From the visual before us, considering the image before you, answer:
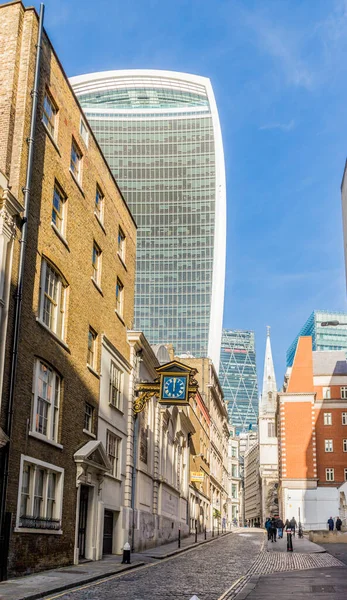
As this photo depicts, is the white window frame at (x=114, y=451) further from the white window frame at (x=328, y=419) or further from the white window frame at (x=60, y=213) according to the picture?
the white window frame at (x=328, y=419)

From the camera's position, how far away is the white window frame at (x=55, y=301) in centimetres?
2219

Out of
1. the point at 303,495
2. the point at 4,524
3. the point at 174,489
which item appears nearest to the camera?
the point at 4,524

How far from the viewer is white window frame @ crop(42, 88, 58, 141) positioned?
76.1ft

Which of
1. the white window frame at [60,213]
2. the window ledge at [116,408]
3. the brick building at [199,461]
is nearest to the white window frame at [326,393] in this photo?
the brick building at [199,461]

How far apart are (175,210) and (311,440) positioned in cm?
11234

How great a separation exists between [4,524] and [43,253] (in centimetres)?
825

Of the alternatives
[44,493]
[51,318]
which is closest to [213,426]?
[51,318]

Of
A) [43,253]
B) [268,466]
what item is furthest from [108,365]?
[268,466]

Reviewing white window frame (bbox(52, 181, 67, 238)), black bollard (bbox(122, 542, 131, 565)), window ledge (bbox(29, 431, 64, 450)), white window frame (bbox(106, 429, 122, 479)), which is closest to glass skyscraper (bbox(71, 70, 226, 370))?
white window frame (bbox(106, 429, 122, 479))

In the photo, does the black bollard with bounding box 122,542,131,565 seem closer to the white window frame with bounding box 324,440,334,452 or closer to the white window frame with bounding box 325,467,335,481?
the white window frame with bounding box 325,467,335,481

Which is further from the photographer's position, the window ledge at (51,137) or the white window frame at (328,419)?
the white window frame at (328,419)

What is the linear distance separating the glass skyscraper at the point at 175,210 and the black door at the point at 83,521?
148 metres

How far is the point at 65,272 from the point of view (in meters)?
24.1

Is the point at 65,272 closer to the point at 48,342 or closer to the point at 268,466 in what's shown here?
the point at 48,342
